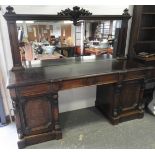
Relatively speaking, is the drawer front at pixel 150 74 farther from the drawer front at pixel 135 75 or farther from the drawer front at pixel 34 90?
the drawer front at pixel 34 90

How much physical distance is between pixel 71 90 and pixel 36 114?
78 centimetres

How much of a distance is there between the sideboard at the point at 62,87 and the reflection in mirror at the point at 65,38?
108mm

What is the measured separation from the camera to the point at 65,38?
2141mm

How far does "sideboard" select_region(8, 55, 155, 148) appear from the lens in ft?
5.55

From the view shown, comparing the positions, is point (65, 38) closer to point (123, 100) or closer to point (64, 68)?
point (64, 68)

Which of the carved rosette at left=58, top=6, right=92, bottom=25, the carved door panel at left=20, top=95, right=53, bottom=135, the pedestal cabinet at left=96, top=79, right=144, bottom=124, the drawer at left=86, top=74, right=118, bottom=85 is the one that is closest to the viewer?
the carved door panel at left=20, top=95, right=53, bottom=135

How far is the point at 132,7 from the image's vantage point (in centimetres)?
233

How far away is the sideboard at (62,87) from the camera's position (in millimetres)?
1692

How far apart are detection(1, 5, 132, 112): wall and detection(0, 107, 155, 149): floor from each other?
0.19 m

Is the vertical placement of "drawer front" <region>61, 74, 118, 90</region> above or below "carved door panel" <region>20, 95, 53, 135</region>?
above

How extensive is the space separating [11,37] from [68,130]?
1.40 meters

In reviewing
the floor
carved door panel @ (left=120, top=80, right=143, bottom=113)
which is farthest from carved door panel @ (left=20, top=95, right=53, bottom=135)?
carved door panel @ (left=120, top=80, right=143, bottom=113)

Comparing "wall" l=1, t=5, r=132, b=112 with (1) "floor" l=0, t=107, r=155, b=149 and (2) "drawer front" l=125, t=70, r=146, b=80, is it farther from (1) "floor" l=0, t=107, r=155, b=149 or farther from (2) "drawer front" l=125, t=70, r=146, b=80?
(2) "drawer front" l=125, t=70, r=146, b=80
